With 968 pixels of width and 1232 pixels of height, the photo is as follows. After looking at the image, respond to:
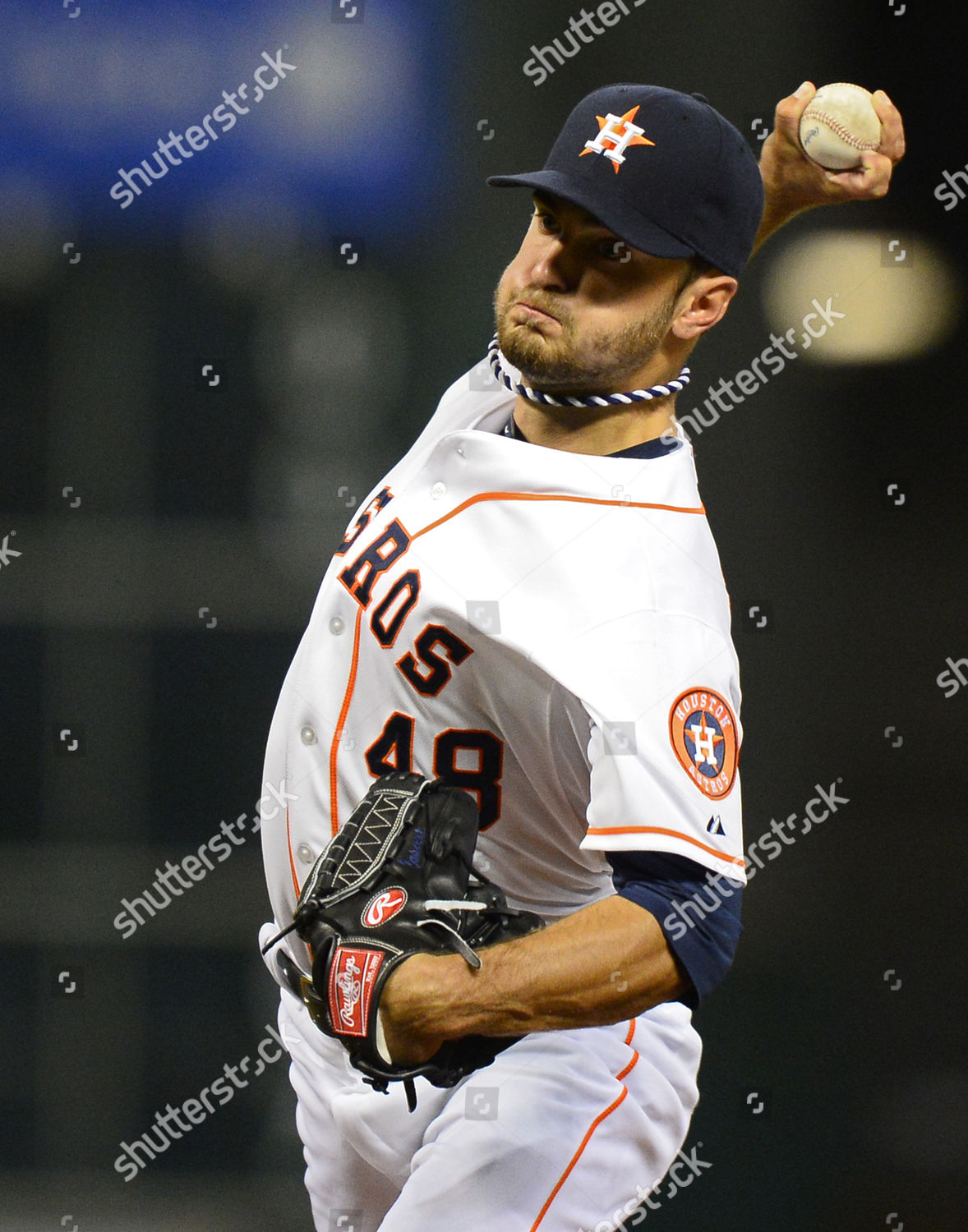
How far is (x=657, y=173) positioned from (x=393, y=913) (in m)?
0.86

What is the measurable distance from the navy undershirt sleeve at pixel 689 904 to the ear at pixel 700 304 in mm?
645

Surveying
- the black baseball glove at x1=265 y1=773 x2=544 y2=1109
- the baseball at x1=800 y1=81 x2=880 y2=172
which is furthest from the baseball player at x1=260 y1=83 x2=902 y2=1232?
the baseball at x1=800 y1=81 x2=880 y2=172

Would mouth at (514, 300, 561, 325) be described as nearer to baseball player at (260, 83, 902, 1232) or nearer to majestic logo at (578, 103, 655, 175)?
baseball player at (260, 83, 902, 1232)

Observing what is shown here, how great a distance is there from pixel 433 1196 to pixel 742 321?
165 centimetres

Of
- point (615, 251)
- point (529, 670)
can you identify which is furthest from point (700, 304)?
point (529, 670)

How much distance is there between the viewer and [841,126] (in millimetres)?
1851

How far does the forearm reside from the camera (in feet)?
4.29

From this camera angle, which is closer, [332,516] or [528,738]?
[528,738]

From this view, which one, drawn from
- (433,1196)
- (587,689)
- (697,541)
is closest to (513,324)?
(697,541)

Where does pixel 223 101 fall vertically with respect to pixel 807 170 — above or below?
above

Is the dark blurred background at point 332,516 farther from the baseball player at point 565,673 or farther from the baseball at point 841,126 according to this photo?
the baseball player at point 565,673

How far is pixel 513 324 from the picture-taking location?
163 cm

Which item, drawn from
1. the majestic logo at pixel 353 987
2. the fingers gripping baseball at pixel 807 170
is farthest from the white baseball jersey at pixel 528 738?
the fingers gripping baseball at pixel 807 170

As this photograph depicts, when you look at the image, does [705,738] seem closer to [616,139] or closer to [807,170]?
[616,139]
